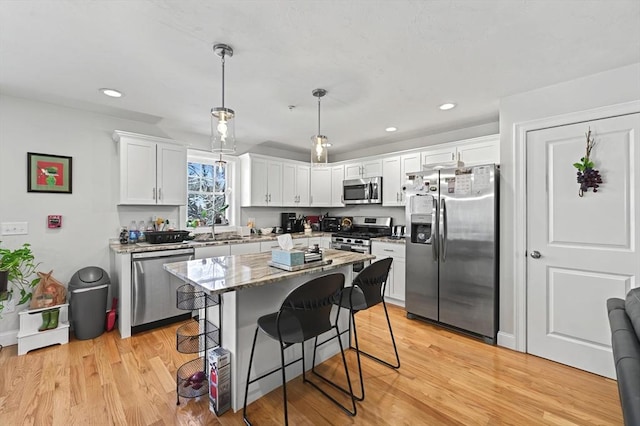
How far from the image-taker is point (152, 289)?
316 cm

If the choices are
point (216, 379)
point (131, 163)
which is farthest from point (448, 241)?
point (131, 163)

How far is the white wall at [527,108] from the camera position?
7.50 ft

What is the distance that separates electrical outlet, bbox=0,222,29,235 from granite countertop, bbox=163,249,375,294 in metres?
2.14

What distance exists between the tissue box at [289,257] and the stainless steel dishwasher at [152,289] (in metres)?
1.82

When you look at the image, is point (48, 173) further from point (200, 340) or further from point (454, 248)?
point (454, 248)

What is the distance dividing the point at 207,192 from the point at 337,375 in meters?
3.25

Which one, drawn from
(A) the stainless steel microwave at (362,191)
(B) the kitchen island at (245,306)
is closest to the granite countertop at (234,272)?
(B) the kitchen island at (245,306)

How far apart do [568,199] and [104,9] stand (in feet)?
12.0

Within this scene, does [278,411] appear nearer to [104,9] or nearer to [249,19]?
[249,19]

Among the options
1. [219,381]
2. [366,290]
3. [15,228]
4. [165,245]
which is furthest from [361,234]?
[15,228]

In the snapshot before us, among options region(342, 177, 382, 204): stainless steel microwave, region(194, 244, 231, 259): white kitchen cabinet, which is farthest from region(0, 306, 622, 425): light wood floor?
region(342, 177, 382, 204): stainless steel microwave

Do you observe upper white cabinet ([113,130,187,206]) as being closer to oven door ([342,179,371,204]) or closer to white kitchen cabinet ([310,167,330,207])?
white kitchen cabinet ([310,167,330,207])

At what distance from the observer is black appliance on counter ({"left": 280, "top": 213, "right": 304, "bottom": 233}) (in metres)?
5.12

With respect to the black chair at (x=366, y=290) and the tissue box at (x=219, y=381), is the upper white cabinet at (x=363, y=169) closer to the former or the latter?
the black chair at (x=366, y=290)
